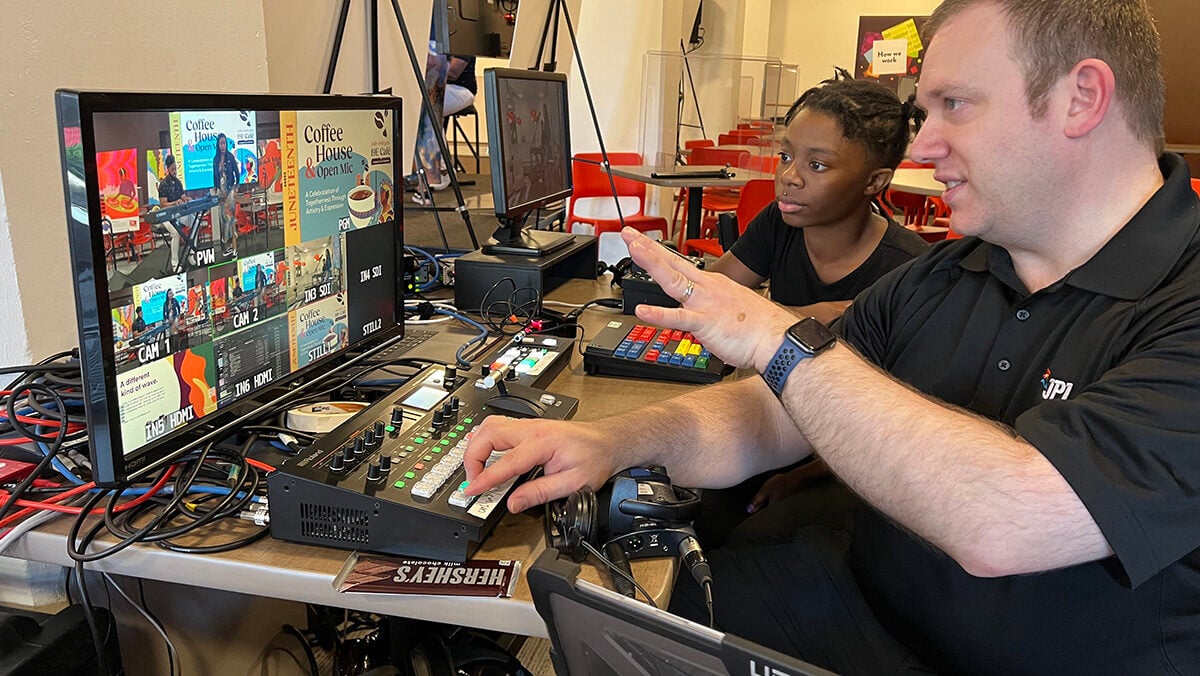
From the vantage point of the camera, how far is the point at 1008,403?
3.40 ft

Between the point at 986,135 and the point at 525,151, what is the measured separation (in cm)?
109

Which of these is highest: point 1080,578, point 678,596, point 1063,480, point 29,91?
point 29,91

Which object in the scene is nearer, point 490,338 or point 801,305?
point 490,338

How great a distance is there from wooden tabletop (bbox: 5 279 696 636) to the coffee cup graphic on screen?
48 centimetres

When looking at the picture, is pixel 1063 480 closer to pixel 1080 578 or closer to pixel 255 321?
pixel 1080 578

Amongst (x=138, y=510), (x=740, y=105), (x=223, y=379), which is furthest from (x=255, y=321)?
(x=740, y=105)

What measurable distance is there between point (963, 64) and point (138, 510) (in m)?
1.12

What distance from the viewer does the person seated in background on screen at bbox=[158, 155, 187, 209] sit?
2.78ft

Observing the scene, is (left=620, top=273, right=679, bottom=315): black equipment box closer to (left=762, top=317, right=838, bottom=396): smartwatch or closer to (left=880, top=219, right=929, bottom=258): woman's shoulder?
(left=880, top=219, right=929, bottom=258): woman's shoulder

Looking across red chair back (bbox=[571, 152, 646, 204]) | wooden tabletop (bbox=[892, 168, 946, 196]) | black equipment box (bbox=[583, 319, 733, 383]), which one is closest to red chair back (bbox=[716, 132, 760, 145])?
wooden tabletop (bbox=[892, 168, 946, 196])

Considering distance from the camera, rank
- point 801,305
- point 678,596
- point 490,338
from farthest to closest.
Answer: point 801,305, point 490,338, point 678,596

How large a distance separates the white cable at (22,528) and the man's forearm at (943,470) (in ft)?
2.73

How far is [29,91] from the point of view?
112cm

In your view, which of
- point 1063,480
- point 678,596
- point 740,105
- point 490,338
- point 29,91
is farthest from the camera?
point 740,105
